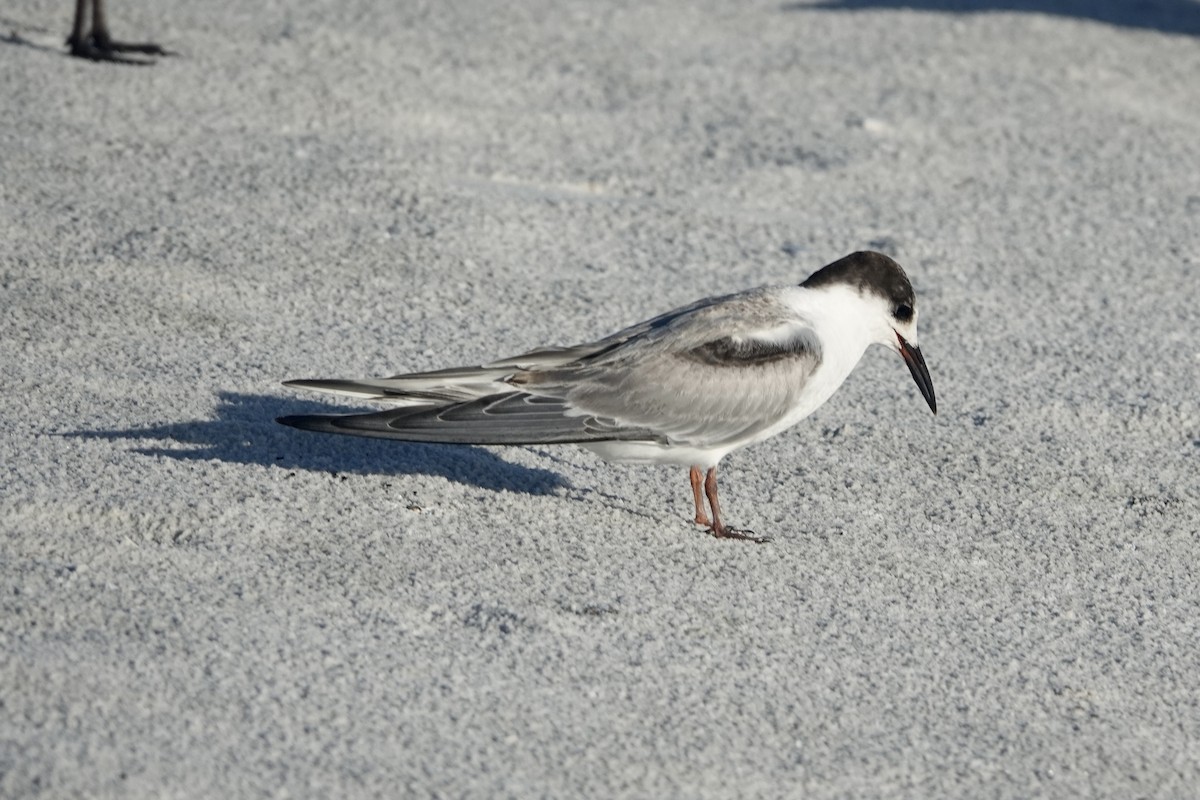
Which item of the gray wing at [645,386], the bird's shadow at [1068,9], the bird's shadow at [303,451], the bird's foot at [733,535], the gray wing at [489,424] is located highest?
the bird's shadow at [1068,9]

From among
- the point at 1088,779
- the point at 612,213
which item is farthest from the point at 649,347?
the point at 612,213

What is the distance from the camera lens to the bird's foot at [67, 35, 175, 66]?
23.3 feet

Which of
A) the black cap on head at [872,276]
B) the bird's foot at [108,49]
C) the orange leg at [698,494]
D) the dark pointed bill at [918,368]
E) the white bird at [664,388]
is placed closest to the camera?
the white bird at [664,388]

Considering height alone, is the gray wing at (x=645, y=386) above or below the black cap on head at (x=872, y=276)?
below

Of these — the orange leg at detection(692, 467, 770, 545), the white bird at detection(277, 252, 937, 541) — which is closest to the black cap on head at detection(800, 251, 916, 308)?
the white bird at detection(277, 252, 937, 541)

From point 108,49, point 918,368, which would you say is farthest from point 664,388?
point 108,49

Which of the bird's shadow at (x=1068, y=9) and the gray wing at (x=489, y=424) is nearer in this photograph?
the gray wing at (x=489, y=424)

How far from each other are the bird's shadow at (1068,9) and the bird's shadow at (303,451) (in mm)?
5510

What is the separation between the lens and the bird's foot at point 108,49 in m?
7.09

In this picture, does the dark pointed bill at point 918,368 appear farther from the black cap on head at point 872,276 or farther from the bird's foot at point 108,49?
the bird's foot at point 108,49

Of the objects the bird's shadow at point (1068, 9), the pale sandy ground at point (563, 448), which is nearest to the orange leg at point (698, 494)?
the pale sandy ground at point (563, 448)

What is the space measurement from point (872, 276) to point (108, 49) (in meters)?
4.37

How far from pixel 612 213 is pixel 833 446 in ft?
6.22

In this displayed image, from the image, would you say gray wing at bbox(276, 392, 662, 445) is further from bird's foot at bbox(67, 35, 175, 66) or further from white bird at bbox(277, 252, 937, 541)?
bird's foot at bbox(67, 35, 175, 66)
